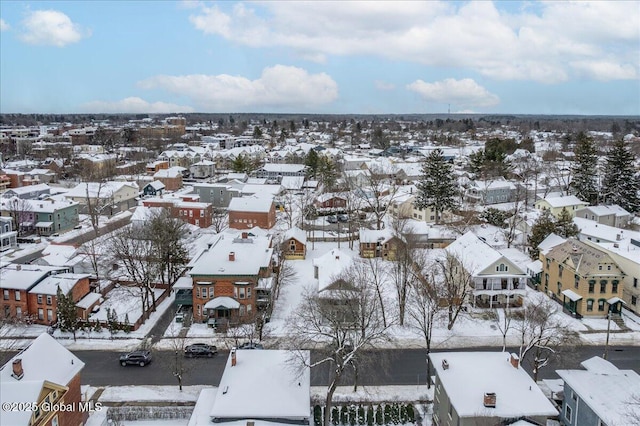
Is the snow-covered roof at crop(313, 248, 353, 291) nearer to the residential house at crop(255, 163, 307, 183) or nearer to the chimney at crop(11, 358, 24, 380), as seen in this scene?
the chimney at crop(11, 358, 24, 380)

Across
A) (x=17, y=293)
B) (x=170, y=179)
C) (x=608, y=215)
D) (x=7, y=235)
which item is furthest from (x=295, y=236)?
(x=170, y=179)

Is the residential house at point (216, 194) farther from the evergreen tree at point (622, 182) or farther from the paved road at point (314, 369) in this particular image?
the evergreen tree at point (622, 182)

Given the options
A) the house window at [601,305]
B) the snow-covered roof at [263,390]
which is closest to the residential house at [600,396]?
the snow-covered roof at [263,390]

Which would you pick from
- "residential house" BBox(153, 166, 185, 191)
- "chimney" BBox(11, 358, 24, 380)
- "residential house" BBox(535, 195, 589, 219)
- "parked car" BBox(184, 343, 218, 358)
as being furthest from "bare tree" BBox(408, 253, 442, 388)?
"residential house" BBox(153, 166, 185, 191)

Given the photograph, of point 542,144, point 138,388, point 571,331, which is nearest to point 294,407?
point 138,388

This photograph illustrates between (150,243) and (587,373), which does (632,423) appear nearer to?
(587,373)

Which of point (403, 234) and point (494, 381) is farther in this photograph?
point (403, 234)

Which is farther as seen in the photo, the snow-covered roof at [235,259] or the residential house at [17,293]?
the snow-covered roof at [235,259]
